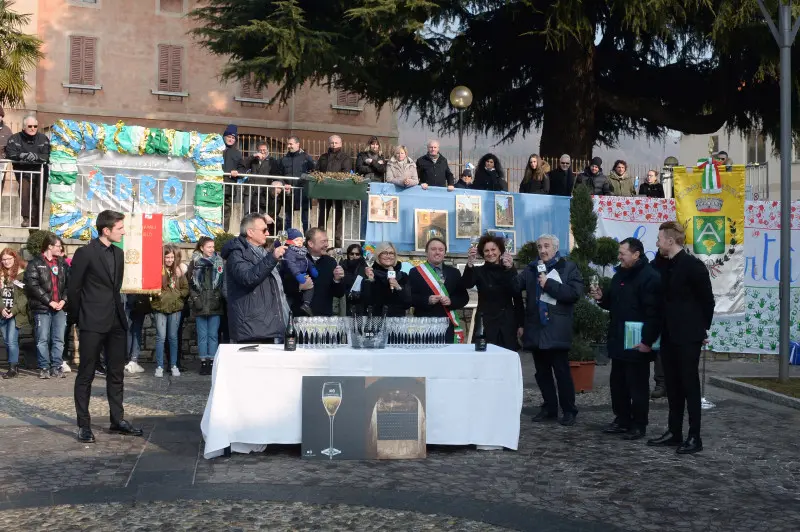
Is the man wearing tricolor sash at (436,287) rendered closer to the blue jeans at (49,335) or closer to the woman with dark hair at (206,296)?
the woman with dark hair at (206,296)

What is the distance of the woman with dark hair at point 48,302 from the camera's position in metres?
13.3

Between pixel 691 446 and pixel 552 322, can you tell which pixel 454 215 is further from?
pixel 691 446

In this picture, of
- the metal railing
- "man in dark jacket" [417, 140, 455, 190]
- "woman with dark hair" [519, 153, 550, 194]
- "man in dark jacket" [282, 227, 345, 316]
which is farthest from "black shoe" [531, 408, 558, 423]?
the metal railing

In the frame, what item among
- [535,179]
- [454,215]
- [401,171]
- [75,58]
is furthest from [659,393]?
[75,58]

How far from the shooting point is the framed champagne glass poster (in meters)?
7.91

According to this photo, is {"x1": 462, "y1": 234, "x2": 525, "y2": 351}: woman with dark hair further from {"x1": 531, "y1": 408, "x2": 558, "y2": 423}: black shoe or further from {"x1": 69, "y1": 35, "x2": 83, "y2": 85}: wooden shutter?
{"x1": 69, "y1": 35, "x2": 83, "y2": 85}: wooden shutter

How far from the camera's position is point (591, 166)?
738 inches

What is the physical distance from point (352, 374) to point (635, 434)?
282 cm

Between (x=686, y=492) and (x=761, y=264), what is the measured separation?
11.3 metres

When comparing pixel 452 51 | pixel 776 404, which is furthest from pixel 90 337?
pixel 452 51

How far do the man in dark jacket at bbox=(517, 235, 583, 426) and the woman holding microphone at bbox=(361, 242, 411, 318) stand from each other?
4.10ft

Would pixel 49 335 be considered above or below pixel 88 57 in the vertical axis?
below

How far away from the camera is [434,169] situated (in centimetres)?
1730

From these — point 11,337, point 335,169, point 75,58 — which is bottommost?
point 11,337
